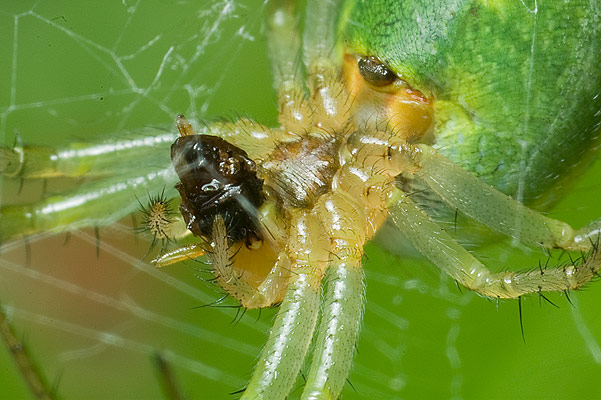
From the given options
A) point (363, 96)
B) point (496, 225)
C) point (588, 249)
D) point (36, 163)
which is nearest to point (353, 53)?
point (363, 96)

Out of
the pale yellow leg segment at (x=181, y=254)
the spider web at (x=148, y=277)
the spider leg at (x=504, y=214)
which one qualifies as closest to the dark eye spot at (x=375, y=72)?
the spider leg at (x=504, y=214)

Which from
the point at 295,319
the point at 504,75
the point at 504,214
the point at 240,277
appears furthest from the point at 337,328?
the point at 504,75

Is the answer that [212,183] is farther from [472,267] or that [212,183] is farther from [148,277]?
[148,277]

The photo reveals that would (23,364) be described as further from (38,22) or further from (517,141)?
(517,141)

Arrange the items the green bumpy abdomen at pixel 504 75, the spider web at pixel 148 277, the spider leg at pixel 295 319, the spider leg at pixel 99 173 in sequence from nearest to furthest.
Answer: the green bumpy abdomen at pixel 504 75 → the spider leg at pixel 295 319 → the spider leg at pixel 99 173 → the spider web at pixel 148 277

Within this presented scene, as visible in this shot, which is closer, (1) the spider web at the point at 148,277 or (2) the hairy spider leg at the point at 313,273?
(2) the hairy spider leg at the point at 313,273

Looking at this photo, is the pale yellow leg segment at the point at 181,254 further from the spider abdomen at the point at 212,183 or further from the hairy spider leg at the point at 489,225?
the hairy spider leg at the point at 489,225
